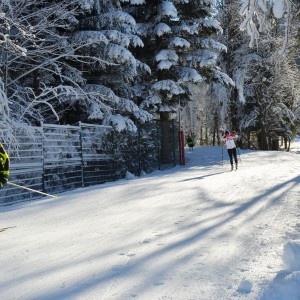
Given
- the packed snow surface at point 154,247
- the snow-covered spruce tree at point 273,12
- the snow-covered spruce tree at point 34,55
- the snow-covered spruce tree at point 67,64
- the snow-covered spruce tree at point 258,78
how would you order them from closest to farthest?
the packed snow surface at point 154,247
the snow-covered spruce tree at point 273,12
the snow-covered spruce tree at point 34,55
the snow-covered spruce tree at point 67,64
the snow-covered spruce tree at point 258,78

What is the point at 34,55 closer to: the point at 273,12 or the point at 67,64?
the point at 67,64

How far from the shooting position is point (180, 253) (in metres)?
4.56

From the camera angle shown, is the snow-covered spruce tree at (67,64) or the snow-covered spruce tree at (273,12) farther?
the snow-covered spruce tree at (67,64)

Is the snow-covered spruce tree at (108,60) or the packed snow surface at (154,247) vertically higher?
the snow-covered spruce tree at (108,60)

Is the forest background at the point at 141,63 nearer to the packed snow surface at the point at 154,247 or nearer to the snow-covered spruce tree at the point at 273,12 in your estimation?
the snow-covered spruce tree at the point at 273,12

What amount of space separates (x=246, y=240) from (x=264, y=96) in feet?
86.5

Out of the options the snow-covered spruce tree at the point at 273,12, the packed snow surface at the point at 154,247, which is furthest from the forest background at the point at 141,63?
the packed snow surface at the point at 154,247

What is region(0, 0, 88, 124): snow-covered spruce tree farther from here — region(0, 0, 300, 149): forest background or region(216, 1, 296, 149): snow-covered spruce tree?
region(216, 1, 296, 149): snow-covered spruce tree

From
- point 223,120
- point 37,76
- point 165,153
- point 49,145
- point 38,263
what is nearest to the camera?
point 38,263

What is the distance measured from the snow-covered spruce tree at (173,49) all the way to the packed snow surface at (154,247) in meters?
10.5

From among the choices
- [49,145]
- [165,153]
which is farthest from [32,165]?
[165,153]

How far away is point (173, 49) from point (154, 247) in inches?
621

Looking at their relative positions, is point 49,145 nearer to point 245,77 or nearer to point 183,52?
point 183,52

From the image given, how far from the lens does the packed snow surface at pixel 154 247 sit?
3529mm
